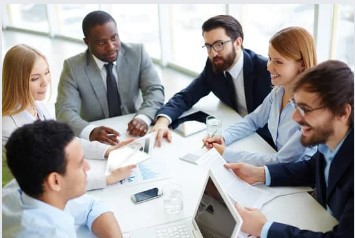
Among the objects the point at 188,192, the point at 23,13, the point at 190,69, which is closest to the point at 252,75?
the point at 188,192

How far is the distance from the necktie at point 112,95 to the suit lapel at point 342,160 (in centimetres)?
167

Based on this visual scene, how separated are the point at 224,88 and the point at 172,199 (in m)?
1.16

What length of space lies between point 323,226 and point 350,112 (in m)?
0.44

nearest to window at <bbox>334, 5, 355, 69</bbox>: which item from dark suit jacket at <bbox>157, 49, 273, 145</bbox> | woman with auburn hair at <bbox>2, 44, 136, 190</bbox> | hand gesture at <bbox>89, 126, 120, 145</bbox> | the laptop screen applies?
dark suit jacket at <bbox>157, 49, 273, 145</bbox>

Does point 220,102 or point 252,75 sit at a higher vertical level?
point 252,75

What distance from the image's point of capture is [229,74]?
2723 mm

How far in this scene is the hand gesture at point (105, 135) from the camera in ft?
7.68

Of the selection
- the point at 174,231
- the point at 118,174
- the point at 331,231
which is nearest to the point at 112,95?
the point at 118,174

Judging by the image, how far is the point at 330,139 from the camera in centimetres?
152

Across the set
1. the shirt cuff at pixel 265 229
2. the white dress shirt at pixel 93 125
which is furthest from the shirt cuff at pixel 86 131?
the shirt cuff at pixel 265 229

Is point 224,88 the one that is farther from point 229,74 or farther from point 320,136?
point 320,136

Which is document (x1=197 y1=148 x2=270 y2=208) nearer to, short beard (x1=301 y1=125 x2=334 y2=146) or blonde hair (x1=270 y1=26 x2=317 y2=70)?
short beard (x1=301 y1=125 x2=334 y2=146)

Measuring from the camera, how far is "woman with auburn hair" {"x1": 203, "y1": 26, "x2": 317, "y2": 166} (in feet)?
6.43

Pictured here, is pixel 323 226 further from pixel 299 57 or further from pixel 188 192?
pixel 299 57
